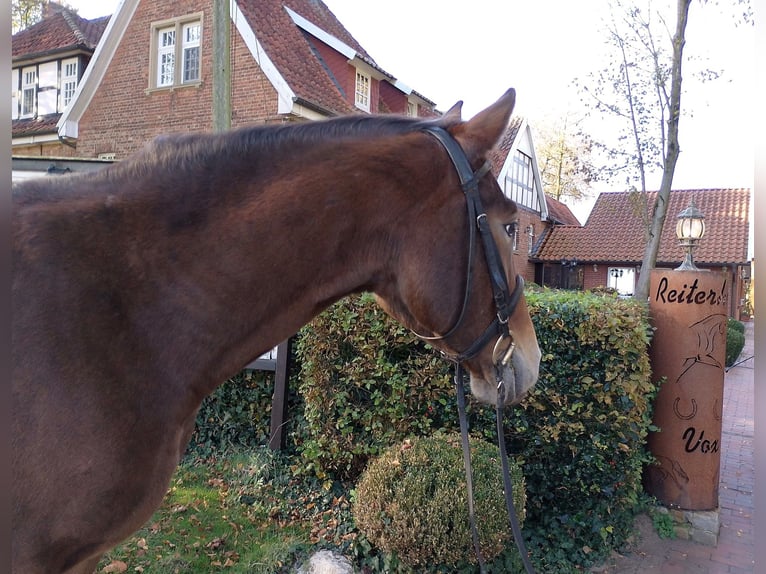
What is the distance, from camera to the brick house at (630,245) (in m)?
23.0

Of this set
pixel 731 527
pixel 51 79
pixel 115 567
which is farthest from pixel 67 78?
pixel 731 527

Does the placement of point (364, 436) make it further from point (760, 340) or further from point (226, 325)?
point (760, 340)

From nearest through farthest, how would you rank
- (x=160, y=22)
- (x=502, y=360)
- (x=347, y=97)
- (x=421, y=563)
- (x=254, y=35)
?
(x=502, y=360) < (x=421, y=563) < (x=254, y=35) < (x=160, y=22) < (x=347, y=97)

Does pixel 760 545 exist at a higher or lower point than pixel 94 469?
higher

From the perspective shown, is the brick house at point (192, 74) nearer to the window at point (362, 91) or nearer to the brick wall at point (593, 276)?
the window at point (362, 91)

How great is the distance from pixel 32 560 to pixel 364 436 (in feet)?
10.2

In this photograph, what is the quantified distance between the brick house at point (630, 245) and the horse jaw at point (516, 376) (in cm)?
2431

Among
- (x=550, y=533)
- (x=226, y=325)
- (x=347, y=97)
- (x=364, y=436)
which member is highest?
(x=347, y=97)

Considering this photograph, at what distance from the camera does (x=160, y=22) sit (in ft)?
44.9

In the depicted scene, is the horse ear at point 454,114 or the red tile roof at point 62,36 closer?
the horse ear at point 454,114

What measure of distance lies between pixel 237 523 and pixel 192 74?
12.7 metres

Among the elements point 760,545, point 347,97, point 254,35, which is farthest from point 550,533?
point 347,97

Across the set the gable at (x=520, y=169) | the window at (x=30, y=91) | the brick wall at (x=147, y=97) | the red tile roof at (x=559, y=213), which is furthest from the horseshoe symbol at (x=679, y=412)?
the red tile roof at (x=559, y=213)

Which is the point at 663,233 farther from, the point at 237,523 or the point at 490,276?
the point at 490,276
